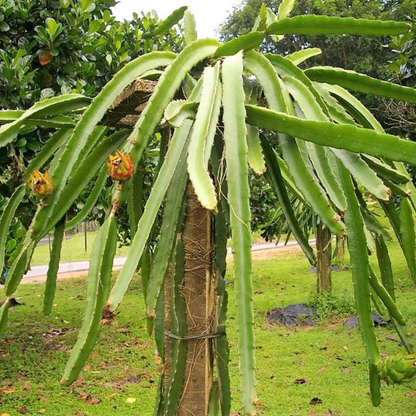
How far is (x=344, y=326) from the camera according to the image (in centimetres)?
493

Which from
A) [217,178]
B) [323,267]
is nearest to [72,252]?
[323,267]

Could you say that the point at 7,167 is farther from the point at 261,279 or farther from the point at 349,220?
the point at 261,279

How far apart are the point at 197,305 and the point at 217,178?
1.13ft

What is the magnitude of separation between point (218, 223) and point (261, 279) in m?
6.86

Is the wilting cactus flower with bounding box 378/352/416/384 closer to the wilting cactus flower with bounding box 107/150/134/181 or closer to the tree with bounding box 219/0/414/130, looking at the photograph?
the wilting cactus flower with bounding box 107/150/134/181

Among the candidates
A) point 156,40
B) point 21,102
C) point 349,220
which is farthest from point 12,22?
point 349,220

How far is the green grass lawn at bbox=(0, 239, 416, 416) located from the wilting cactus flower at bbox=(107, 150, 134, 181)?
256 centimetres

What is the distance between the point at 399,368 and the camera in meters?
1.00

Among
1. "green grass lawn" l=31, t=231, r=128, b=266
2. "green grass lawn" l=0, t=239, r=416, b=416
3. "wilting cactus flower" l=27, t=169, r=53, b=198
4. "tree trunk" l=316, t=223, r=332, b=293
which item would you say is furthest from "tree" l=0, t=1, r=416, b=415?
"green grass lawn" l=31, t=231, r=128, b=266

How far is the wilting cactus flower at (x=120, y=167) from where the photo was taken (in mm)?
889

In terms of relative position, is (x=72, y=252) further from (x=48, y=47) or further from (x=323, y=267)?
(x=48, y=47)

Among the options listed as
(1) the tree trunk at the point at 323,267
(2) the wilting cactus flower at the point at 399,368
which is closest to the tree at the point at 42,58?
(2) the wilting cactus flower at the point at 399,368

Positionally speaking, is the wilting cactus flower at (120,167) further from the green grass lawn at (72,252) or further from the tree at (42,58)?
the green grass lawn at (72,252)

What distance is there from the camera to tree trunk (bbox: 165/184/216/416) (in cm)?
117
